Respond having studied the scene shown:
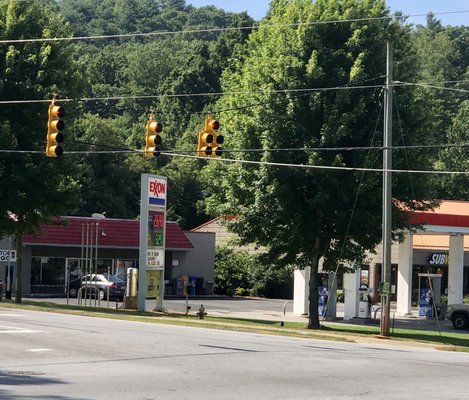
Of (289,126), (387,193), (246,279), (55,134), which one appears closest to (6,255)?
(246,279)

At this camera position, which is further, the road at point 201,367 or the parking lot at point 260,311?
the parking lot at point 260,311

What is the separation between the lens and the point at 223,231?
7350cm

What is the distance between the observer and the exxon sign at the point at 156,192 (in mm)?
41781

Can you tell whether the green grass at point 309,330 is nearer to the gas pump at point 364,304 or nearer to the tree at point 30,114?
the gas pump at point 364,304

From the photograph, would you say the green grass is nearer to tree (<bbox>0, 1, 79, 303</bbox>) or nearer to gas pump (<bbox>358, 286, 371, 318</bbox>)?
gas pump (<bbox>358, 286, 371, 318</bbox>)

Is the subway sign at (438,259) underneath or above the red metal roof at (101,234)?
underneath

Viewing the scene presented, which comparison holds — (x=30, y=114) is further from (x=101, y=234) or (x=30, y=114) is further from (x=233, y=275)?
(x=233, y=275)

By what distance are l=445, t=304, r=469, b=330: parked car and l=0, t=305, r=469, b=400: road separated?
51.5 feet

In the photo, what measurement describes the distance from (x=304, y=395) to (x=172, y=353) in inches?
253

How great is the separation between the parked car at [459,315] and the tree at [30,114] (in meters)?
18.2

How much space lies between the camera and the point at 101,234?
60.2 m

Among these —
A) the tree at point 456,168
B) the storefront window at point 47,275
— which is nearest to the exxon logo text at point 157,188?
the storefront window at point 47,275

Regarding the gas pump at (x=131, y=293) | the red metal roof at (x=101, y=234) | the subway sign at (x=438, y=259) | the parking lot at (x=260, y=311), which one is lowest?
the parking lot at (x=260, y=311)

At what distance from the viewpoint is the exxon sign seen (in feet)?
137
